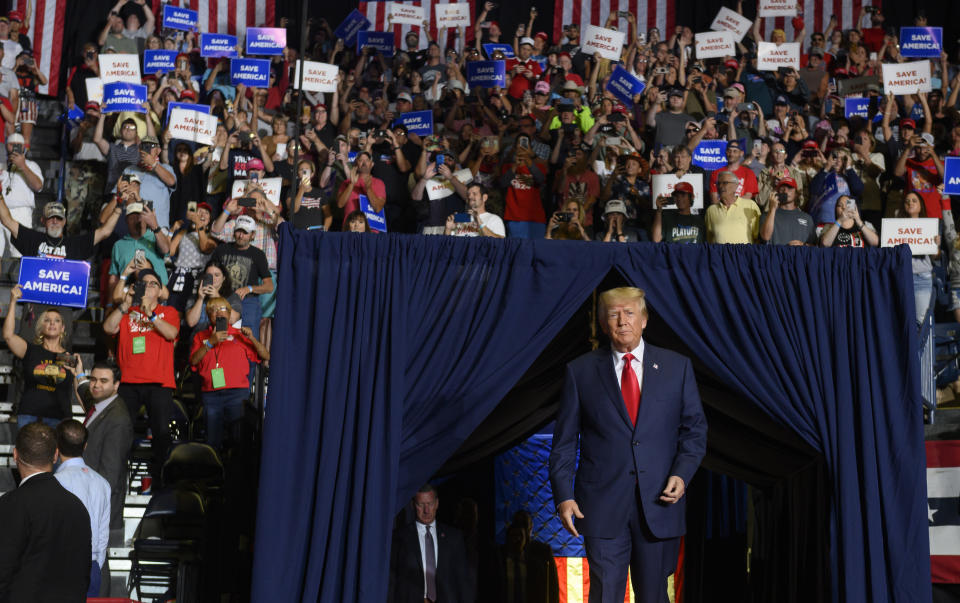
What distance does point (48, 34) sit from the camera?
55.5ft

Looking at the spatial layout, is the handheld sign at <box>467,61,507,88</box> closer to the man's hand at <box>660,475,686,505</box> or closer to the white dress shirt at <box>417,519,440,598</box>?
the white dress shirt at <box>417,519,440,598</box>

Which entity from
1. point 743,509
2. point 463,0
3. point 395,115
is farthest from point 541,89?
point 743,509

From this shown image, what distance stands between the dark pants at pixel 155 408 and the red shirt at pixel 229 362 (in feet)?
1.09

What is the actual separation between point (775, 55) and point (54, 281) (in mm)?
9408

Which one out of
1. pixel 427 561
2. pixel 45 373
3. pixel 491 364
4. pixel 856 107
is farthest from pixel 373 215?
pixel 856 107

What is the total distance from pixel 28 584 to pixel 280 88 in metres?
11.3

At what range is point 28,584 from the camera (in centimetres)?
525

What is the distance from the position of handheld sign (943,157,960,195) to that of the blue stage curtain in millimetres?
5563

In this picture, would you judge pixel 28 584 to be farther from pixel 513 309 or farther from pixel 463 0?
pixel 463 0

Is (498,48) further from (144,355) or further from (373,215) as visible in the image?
(144,355)

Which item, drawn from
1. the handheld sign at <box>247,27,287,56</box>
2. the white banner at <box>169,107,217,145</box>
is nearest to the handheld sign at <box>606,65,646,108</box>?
the handheld sign at <box>247,27,287,56</box>

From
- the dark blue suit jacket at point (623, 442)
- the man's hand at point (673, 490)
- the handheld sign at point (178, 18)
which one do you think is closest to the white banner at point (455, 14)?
the handheld sign at point (178, 18)

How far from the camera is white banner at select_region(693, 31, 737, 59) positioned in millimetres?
15031

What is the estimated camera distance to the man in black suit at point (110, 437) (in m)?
8.30
